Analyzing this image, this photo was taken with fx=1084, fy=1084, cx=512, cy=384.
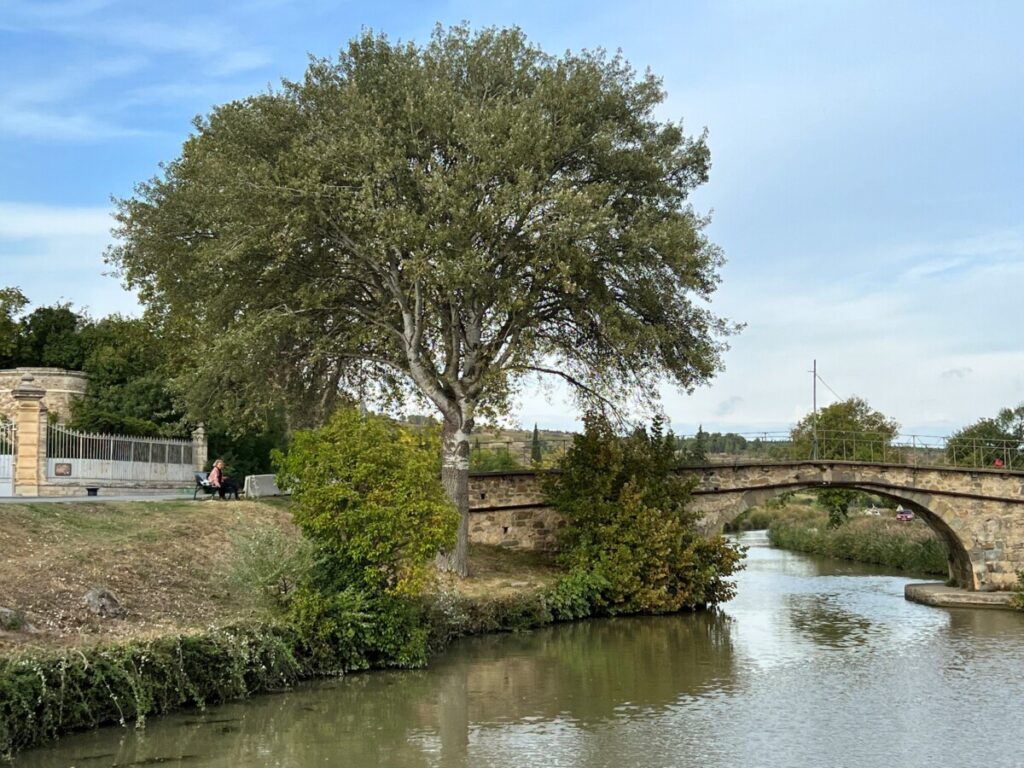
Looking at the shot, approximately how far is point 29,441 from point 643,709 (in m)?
17.5

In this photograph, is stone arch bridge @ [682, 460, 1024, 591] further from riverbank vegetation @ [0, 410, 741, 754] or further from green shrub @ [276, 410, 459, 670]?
green shrub @ [276, 410, 459, 670]

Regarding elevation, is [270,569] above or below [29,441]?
below

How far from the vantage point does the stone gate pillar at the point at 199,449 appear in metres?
35.0

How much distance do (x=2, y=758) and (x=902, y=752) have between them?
11.4 m

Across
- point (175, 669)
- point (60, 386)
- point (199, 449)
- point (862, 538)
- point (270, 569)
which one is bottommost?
point (862, 538)

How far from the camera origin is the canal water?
556 inches

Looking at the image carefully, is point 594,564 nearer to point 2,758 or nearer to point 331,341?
point 331,341

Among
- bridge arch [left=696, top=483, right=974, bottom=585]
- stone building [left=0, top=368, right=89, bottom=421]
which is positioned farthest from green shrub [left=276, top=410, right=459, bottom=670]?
stone building [left=0, top=368, right=89, bottom=421]

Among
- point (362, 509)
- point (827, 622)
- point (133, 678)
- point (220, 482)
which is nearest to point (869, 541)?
point (827, 622)

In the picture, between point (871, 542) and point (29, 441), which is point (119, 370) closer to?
point (29, 441)

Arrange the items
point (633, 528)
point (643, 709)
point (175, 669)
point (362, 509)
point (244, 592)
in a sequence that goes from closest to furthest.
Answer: point (175, 669) → point (643, 709) → point (362, 509) → point (244, 592) → point (633, 528)

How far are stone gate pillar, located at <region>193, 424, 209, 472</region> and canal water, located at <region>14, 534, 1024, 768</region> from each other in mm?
14839

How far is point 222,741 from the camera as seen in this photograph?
14672 millimetres

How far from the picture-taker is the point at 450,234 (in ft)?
75.2
